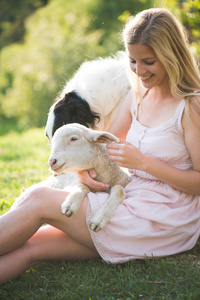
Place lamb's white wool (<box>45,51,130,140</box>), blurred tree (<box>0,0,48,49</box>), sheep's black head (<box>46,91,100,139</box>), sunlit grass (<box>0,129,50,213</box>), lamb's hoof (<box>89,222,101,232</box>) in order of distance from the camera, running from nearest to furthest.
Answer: lamb's hoof (<box>89,222,101,232</box>) → sheep's black head (<box>46,91,100,139</box>) → lamb's white wool (<box>45,51,130,140</box>) → sunlit grass (<box>0,129,50,213</box>) → blurred tree (<box>0,0,48,49</box>)

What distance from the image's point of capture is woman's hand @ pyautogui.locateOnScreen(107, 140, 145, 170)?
2.28m

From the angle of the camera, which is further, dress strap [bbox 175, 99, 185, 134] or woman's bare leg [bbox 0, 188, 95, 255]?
dress strap [bbox 175, 99, 185, 134]

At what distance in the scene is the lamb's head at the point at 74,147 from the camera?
218cm

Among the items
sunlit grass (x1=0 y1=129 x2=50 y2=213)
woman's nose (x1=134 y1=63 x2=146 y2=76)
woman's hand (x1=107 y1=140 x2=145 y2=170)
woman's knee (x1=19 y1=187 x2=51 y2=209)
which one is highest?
woman's nose (x1=134 y1=63 x2=146 y2=76)

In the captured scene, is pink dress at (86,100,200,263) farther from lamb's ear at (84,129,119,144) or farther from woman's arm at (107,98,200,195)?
lamb's ear at (84,129,119,144)

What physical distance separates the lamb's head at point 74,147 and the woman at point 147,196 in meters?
0.11

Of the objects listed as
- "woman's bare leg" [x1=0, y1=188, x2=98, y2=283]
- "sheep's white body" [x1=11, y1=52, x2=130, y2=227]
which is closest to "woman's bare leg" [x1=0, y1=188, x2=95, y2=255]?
"woman's bare leg" [x1=0, y1=188, x2=98, y2=283]

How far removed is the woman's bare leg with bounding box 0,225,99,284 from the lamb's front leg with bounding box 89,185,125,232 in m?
0.34

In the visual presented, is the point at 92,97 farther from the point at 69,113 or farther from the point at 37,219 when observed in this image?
the point at 37,219

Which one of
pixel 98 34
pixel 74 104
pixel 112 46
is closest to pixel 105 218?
pixel 74 104

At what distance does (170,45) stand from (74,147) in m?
0.85

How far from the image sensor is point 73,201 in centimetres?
226

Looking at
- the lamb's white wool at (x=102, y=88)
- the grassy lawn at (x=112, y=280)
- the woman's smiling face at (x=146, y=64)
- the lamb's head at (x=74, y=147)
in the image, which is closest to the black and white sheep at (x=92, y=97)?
the lamb's white wool at (x=102, y=88)

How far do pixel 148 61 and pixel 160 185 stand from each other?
763 mm
